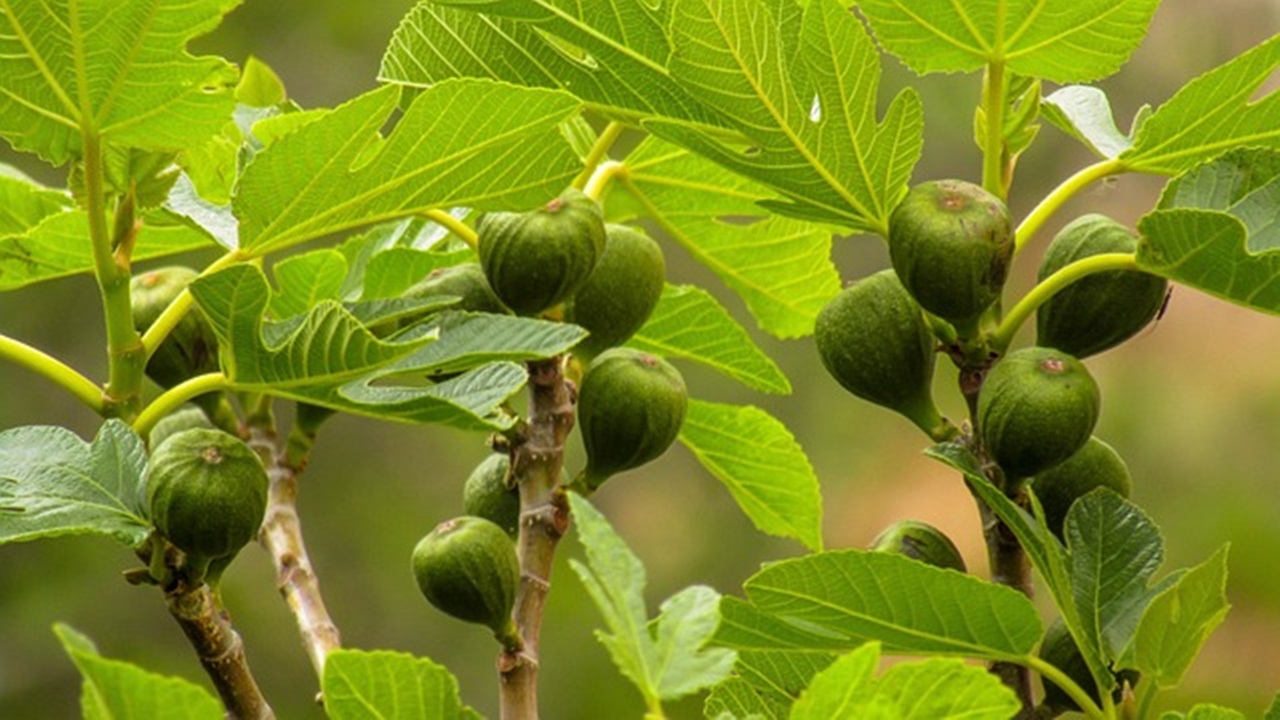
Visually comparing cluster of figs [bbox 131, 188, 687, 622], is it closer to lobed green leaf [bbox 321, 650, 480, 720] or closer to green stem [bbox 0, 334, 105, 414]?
green stem [bbox 0, 334, 105, 414]

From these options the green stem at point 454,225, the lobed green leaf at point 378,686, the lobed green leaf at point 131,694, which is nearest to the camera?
the lobed green leaf at point 131,694

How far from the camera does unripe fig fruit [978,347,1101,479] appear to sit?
37.2 inches

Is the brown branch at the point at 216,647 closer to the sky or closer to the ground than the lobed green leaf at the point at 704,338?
closer to the ground

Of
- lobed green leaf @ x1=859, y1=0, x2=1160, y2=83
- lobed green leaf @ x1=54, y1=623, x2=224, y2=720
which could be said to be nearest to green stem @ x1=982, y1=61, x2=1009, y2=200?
lobed green leaf @ x1=859, y1=0, x2=1160, y2=83

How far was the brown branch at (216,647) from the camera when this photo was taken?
968 millimetres

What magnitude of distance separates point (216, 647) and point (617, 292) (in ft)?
1.00

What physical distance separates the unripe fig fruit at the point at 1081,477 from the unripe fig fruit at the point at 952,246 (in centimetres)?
12

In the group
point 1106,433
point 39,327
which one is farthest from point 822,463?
point 39,327

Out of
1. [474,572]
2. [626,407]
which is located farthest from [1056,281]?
[474,572]

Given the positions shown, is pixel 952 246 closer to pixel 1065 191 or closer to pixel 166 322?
pixel 1065 191

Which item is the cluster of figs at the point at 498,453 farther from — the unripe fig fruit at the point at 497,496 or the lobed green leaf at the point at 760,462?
the lobed green leaf at the point at 760,462

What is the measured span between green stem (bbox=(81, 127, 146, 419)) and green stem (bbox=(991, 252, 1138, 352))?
0.46 meters

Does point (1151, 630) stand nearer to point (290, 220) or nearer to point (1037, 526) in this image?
point (1037, 526)

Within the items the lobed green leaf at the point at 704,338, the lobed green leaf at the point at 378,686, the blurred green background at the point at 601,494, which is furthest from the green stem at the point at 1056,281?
the blurred green background at the point at 601,494
